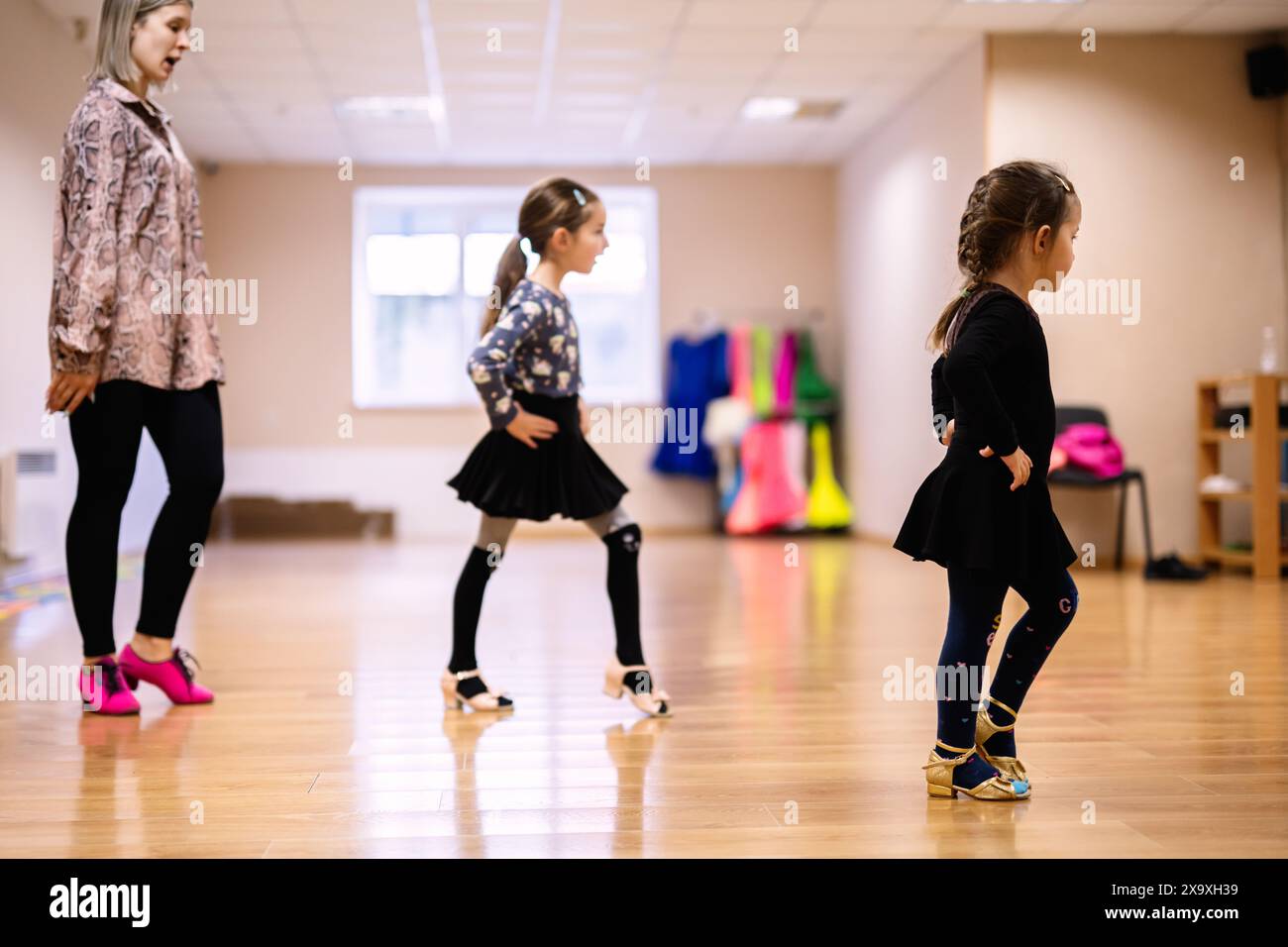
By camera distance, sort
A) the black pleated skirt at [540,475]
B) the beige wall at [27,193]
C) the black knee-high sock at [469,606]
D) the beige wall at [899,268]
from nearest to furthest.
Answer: the black pleated skirt at [540,475], the black knee-high sock at [469,606], the beige wall at [27,193], the beige wall at [899,268]

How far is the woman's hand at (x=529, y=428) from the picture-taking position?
240 centimetres

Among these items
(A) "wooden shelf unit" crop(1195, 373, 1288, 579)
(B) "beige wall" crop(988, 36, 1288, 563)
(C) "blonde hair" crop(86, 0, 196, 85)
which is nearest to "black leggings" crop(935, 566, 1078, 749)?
(C) "blonde hair" crop(86, 0, 196, 85)

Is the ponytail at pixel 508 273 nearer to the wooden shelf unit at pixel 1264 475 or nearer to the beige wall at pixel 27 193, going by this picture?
the beige wall at pixel 27 193

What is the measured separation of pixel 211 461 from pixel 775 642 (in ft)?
5.39

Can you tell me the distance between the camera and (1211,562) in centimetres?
592

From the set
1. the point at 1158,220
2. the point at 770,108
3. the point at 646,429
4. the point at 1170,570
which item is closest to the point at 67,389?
the point at 1170,570

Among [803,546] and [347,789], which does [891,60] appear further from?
[347,789]

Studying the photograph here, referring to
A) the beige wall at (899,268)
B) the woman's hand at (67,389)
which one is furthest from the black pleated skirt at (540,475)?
the beige wall at (899,268)

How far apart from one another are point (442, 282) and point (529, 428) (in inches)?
271

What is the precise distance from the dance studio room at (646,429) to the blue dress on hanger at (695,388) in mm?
34

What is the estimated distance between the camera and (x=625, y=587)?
8.17 ft
